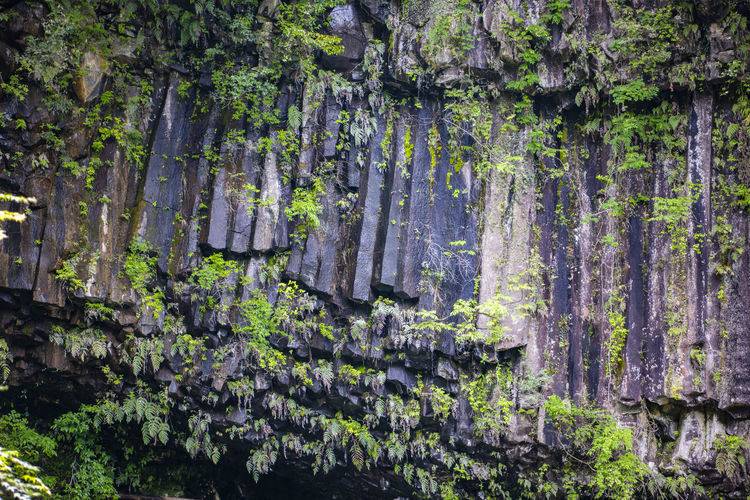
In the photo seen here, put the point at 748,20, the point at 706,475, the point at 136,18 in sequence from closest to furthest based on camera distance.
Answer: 1. the point at 706,475
2. the point at 748,20
3. the point at 136,18

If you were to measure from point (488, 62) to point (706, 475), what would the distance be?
23.4 ft

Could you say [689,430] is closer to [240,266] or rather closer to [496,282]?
[496,282]

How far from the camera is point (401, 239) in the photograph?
11.5m

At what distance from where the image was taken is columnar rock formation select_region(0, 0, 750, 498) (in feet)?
35.0

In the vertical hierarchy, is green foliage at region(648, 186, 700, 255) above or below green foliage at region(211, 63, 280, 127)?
below

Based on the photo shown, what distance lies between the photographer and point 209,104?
39.5 feet

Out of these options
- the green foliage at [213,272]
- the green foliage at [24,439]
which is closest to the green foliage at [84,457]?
the green foliage at [24,439]

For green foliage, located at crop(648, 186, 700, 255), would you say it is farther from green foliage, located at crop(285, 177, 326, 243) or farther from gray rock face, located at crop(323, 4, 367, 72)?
gray rock face, located at crop(323, 4, 367, 72)

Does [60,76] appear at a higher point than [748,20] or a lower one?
lower

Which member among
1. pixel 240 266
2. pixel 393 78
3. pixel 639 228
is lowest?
pixel 240 266

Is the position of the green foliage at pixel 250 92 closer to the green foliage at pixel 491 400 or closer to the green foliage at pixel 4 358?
the green foliage at pixel 4 358

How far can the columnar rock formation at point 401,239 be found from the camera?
10.7 meters

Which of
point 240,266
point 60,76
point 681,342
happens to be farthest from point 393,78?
point 681,342

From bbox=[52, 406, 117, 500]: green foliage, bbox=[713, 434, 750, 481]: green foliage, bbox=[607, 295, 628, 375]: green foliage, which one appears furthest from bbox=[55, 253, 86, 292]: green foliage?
bbox=[713, 434, 750, 481]: green foliage
